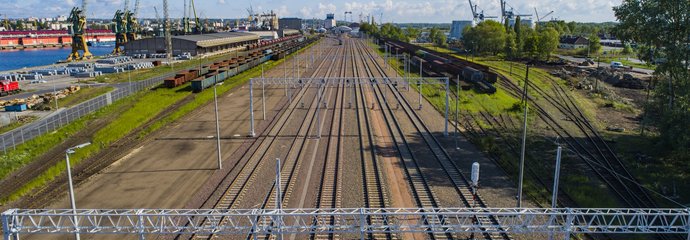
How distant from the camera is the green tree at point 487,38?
11575 cm

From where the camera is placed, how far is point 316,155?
106 feet

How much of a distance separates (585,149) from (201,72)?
195 feet

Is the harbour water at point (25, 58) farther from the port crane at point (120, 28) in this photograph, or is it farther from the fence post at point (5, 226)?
the fence post at point (5, 226)

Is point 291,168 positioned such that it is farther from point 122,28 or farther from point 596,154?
point 122,28

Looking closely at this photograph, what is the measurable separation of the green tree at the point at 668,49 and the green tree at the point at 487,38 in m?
83.2

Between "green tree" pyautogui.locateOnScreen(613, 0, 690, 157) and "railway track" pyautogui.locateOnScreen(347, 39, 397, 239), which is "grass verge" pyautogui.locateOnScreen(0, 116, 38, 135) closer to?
"railway track" pyautogui.locateOnScreen(347, 39, 397, 239)

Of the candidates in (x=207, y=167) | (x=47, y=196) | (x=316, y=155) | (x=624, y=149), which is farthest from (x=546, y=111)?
(x=47, y=196)

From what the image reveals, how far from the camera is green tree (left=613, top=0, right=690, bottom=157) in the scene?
→ 2873 cm

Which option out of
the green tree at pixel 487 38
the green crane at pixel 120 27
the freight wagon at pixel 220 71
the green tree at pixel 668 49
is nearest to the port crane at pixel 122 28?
the green crane at pixel 120 27

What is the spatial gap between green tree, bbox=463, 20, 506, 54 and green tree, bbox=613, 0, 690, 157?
3276 inches

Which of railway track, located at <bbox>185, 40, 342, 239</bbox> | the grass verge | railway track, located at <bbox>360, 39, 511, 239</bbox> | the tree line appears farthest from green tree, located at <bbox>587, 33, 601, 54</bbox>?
the grass verge

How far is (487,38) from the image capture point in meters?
117

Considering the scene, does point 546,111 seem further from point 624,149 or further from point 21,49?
point 21,49

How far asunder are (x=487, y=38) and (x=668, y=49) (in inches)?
3458
